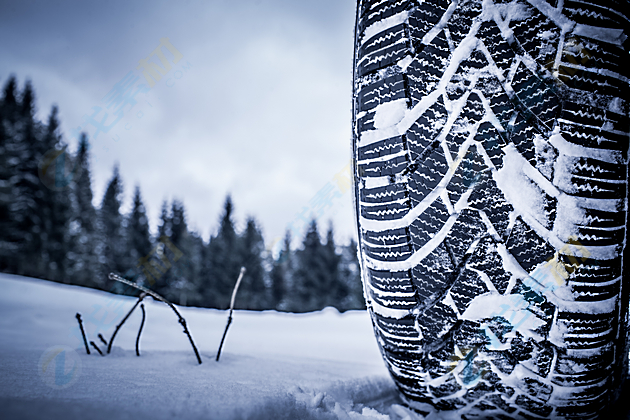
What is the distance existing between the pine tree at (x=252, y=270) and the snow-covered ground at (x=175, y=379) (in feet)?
59.1

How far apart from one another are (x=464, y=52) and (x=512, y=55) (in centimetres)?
7

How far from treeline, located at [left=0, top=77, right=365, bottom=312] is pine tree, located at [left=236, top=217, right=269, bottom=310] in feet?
0.20

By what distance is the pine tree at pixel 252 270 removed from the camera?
62.6 feet

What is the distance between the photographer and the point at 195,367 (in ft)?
2.63

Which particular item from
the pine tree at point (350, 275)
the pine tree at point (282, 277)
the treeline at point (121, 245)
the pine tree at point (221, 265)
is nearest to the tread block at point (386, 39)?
the treeline at point (121, 245)

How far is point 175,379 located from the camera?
2.08ft

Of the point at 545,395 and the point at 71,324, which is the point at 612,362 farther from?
the point at 71,324

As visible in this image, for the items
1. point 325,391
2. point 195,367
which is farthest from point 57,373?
point 325,391

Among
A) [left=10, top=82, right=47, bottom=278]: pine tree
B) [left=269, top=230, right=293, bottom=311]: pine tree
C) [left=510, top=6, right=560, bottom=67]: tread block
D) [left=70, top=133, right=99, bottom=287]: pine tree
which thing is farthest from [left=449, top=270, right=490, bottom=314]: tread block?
[left=269, top=230, right=293, bottom=311]: pine tree

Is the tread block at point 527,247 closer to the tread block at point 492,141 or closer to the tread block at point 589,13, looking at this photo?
the tread block at point 492,141

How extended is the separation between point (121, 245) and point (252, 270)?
8.59 meters

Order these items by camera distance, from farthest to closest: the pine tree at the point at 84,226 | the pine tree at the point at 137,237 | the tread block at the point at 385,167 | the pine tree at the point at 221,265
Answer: the pine tree at the point at 221,265
the pine tree at the point at 137,237
the pine tree at the point at 84,226
the tread block at the point at 385,167

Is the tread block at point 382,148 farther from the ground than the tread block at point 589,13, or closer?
closer

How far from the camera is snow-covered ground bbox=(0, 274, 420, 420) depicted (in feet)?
1.46
